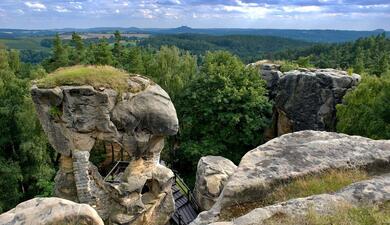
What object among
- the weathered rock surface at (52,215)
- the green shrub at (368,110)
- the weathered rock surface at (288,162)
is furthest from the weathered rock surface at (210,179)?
the weathered rock surface at (52,215)

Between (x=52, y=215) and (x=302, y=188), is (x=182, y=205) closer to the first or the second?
(x=52, y=215)

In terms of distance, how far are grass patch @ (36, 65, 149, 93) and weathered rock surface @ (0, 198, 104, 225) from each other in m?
9.40

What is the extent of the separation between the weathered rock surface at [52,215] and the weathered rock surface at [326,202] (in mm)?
3569

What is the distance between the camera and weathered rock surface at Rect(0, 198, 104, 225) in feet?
31.1

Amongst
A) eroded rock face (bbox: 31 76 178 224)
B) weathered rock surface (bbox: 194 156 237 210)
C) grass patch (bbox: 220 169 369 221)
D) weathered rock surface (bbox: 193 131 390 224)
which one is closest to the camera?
grass patch (bbox: 220 169 369 221)

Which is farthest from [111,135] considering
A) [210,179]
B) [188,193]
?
[188,193]

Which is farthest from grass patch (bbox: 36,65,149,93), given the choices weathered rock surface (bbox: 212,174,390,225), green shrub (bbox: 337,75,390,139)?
green shrub (bbox: 337,75,390,139)

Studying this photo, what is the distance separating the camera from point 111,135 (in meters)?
19.1

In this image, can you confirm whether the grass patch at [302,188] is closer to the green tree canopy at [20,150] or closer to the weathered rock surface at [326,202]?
the weathered rock surface at [326,202]

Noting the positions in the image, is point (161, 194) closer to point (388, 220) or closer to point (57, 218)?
point (57, 218)

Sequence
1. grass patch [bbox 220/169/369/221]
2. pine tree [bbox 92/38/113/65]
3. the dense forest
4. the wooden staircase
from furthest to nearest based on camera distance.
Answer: pine tree [bbox 92/38/113/65]
the dense forest
the wooden staircase
grass patch [bbox 220/169/369/221]

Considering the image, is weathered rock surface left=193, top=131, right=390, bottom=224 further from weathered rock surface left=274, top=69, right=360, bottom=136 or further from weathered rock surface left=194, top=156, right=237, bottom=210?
weathered rock surface left=274, top=69, right=360, bottom=136

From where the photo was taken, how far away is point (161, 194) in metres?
21.7

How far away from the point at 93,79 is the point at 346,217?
14.3 m
